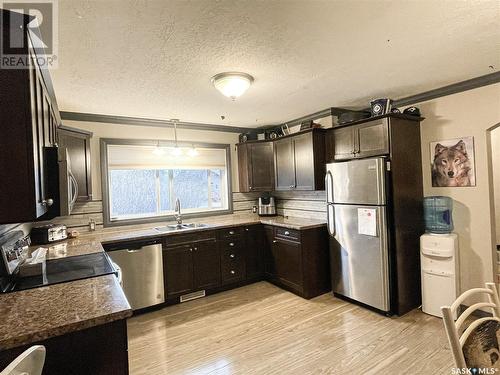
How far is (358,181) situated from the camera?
2.97 meters

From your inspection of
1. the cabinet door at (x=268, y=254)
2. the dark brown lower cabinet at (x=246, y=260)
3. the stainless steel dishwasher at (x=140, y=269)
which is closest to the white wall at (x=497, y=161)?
the dark brown lower cabinet at (x=246, y=260)

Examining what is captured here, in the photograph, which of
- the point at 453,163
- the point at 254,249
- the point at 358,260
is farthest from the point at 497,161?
the point at 254,249

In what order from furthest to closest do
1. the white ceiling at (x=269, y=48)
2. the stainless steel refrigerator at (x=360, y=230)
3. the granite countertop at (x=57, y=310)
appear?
the stainless steel refrigerator at (x=360, y=230), the white ceiling at (x=269, y=48), the granite countertop at (x=57, y=310)

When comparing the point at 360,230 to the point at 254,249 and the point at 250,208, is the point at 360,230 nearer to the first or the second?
the point at 254,249

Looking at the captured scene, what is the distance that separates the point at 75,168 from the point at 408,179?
12.0 feet

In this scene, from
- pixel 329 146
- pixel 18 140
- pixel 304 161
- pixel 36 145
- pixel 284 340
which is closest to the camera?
pixel 18 140

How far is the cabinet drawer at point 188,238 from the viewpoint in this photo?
133 inches

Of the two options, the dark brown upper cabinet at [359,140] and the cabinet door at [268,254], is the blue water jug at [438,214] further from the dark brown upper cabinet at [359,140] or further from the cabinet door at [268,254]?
the cabinet door at [268,254]

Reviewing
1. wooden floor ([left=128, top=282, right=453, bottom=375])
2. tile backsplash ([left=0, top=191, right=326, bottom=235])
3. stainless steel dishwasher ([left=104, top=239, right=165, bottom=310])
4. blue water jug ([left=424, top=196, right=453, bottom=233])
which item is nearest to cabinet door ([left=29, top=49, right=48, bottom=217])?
tile backsplash ([left=0, top=191, right=326, bottom=235])

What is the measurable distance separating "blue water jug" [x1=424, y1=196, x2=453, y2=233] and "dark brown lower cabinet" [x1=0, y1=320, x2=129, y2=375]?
3.12 metres

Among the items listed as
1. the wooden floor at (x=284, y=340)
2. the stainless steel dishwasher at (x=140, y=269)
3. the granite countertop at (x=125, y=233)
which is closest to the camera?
the wooden floor at (x=284, y=340)

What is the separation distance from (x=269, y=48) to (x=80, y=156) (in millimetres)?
2444

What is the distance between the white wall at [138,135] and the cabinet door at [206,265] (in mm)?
1322

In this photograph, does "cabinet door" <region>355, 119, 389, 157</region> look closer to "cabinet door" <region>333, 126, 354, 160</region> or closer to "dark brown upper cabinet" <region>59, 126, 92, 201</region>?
"cabinet door" <region>333, 126, 354, 160</region>
